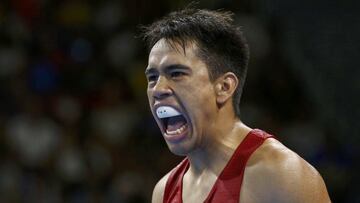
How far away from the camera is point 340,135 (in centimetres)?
660

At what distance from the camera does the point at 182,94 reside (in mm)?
3203

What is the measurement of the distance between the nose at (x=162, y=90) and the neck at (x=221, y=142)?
25 centimetres

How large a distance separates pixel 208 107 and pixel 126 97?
4.20 meters

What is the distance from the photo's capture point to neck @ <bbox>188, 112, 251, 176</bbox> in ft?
10.8

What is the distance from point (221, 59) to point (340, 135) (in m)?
3.53

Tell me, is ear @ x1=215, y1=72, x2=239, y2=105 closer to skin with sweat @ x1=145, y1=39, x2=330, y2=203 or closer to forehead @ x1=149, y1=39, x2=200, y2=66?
skin with sweat @ x1=145, y1=39, x2=330, y2=203

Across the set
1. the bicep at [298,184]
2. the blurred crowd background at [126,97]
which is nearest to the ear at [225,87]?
the bicep at [298,184]

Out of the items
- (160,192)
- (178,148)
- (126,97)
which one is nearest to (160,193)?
(160,192)

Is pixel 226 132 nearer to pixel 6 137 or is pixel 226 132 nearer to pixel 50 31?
pixel 6 137

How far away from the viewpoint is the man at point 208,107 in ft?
10.3

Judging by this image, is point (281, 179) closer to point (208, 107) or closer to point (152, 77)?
point (208, 107)

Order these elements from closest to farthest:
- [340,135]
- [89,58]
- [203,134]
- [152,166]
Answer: [203,134]
[340,135]
[152,166]
[89,58]

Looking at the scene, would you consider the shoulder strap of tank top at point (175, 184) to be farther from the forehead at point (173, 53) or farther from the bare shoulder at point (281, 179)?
the forehead at point (173, 53)

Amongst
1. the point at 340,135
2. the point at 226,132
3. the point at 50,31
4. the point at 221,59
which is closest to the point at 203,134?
the point at 226,132
